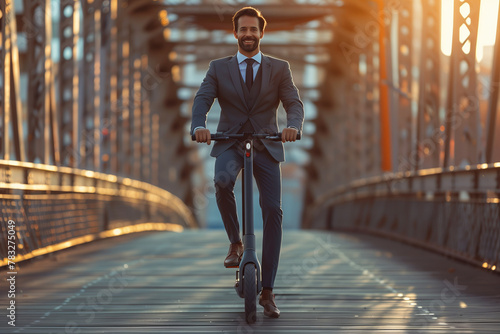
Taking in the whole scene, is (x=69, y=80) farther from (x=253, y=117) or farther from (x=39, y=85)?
(x=253, y=117)

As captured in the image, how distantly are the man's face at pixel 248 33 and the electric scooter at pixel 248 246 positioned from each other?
0.51m

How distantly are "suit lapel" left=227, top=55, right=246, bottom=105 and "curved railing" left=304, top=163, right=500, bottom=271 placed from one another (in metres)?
3.18

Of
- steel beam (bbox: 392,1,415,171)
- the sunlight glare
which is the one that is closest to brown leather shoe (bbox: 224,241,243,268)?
the sunlight glare

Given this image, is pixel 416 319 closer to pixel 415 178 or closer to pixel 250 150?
pixel 250 150

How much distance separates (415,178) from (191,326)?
7.03 m

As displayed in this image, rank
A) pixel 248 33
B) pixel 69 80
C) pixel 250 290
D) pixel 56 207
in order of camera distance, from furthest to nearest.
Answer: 1. pixel 69 80
2. pixel 56 207
3. pixel 248 33
4. pixel 250 290

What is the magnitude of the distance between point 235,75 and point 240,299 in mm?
1561

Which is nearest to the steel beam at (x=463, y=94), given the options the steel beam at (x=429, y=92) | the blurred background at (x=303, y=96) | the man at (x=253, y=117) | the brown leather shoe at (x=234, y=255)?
the blurred background at (x=303, y=96)

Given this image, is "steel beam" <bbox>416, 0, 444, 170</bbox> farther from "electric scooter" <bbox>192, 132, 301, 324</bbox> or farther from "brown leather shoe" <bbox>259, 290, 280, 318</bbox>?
"electric scooter" <bbox>192, 132, 301, 324</bbox>

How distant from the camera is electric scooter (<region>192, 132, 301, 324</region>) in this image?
4848 mm

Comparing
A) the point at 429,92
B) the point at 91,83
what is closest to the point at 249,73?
the point at 429,92

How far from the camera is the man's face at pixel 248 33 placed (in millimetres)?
5082

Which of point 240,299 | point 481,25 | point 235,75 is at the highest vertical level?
point 481,25

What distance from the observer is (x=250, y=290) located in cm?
482
